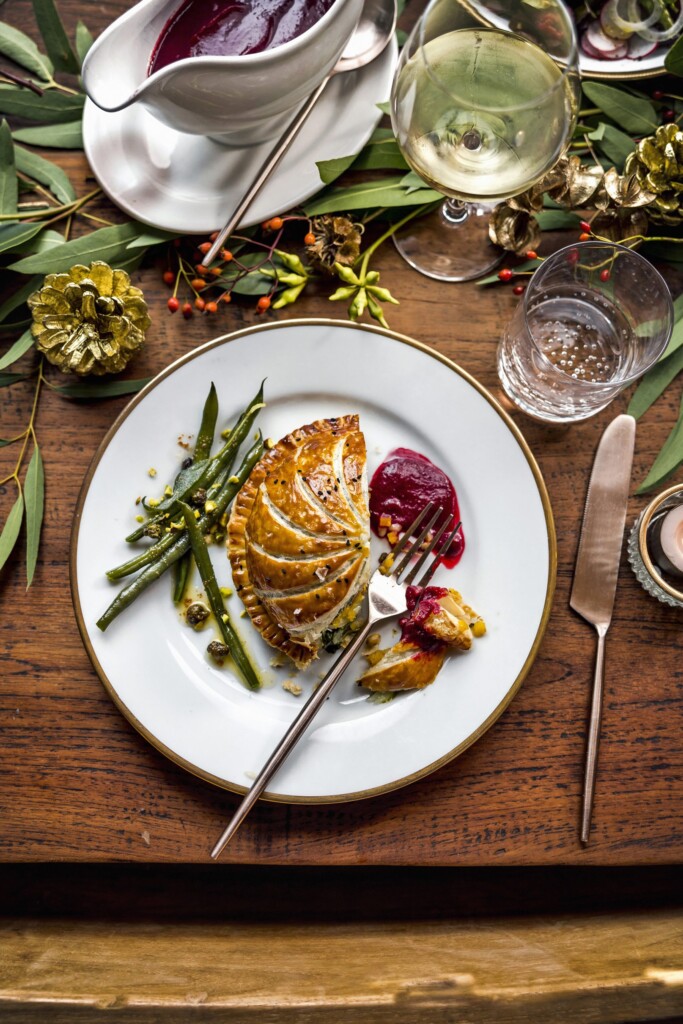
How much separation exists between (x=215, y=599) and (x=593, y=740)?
3.87ft

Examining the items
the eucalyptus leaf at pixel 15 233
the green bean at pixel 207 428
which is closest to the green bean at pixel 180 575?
the green bean at pixel 207 428

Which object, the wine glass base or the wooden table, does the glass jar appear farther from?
the wine glass base

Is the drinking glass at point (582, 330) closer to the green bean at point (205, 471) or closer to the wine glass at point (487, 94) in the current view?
the wine glass at point (487, 94)

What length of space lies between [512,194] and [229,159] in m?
0.86

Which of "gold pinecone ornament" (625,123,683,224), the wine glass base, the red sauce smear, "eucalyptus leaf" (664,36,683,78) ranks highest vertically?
"eucalyptus leaf" (664,36,683,78)

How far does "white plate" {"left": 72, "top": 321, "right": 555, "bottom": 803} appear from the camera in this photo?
2160mm

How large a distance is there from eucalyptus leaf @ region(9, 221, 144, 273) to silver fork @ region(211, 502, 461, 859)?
1.21m

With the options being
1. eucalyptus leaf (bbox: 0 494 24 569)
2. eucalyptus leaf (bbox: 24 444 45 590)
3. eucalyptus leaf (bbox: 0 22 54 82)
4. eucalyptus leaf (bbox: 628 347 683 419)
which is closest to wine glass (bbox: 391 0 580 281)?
eucalyptus leaf (bbox: 628 347 683 419)

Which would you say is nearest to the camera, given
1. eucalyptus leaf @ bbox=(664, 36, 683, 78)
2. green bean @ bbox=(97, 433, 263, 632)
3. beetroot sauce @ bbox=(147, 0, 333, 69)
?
beetroot sauce @ bbox=(147, 0, 333, 69)

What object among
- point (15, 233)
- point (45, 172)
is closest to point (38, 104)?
point (45, 172)

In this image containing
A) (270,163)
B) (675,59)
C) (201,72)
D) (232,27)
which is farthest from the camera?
(270,163)

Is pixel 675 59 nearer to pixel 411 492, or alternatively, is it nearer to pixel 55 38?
pixel 411 492

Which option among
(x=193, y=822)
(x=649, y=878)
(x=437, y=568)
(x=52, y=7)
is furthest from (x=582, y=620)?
(x=52, y=7)

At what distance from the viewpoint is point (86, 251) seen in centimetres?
229
